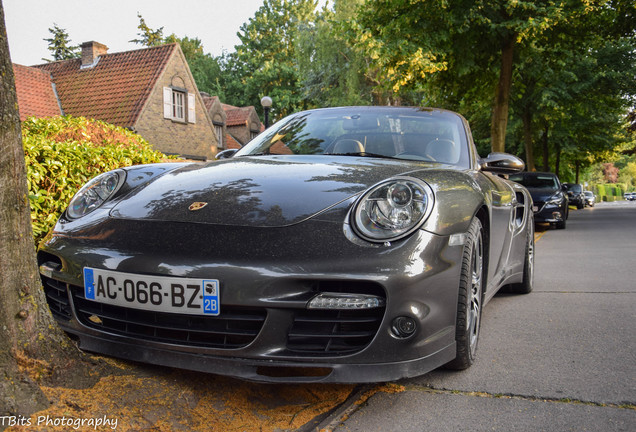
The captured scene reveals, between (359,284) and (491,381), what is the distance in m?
0.99

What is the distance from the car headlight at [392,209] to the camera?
7.48 feet

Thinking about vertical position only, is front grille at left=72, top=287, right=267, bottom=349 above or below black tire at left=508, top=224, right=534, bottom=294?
above

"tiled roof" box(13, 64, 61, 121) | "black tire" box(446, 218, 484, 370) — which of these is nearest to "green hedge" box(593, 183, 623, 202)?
"tiled roof" box(13, 64, 61, 121)

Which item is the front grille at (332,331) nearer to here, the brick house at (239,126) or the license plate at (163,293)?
the license plate at (163,293)

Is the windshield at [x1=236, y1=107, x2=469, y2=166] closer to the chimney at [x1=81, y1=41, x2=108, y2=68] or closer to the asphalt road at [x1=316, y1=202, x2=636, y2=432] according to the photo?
the asphalt road at [x1=316, y1=202, x2=636, y2=432]

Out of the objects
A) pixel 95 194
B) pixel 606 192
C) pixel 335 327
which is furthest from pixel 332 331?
pixel 606 192

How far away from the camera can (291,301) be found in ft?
6.98

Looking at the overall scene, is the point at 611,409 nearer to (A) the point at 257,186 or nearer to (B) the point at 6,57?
(A) the point at 257,186

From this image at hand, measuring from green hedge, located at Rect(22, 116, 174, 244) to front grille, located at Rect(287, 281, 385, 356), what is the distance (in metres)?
3.44

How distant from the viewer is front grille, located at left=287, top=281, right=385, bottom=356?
2.18 m

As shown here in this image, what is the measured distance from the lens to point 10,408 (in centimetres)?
189

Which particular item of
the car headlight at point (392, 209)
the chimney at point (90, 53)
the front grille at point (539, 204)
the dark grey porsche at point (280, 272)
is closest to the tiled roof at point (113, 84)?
the chimney at point (90, 53)

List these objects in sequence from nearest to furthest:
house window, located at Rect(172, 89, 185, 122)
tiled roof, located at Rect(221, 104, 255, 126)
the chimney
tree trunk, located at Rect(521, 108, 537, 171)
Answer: tree trunk, located at Rect(521, 108, 537, 171)
house window, located at Rect(172, 89, 185, 122)
the chimney
tiled roof, located at Rect(221, 104, 255, 126)

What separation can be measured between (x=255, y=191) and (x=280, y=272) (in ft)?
1.99
